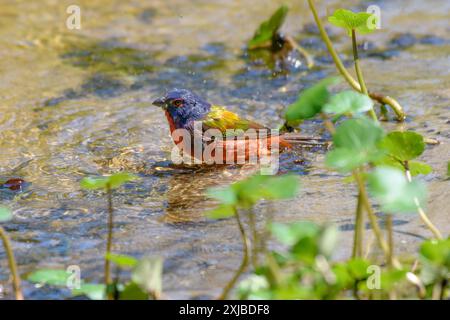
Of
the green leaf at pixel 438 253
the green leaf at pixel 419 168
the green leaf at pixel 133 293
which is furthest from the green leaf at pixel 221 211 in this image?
the green leaf at pixel 419 168

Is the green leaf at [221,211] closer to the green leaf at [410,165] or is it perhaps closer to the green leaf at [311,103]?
the green leaf at [311,103]

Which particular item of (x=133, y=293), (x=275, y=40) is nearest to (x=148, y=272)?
(x=133, y=293)

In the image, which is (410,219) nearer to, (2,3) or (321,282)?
(321,282)

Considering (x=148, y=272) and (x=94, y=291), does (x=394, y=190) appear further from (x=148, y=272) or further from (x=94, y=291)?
(x=94, y=291)

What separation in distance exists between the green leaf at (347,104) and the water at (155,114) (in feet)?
2.91

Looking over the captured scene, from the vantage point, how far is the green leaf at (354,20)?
4449mm

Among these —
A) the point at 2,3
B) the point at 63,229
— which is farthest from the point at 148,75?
the point at 63,229

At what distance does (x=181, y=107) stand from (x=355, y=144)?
126 inches

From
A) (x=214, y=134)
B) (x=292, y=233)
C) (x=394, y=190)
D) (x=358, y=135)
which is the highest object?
(x=214, y=134)

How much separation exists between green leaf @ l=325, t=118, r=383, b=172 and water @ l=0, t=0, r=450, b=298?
90 centimetres

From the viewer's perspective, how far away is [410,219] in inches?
174

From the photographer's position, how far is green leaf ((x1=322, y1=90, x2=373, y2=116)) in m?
3.53

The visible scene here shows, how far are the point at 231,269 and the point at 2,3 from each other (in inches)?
248

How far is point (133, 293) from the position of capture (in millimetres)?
3414
